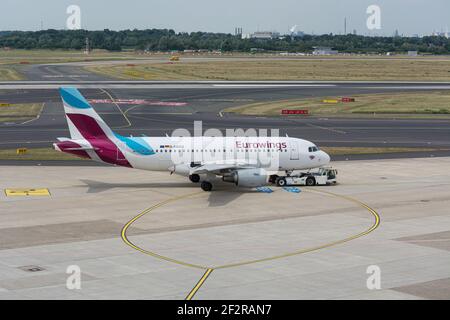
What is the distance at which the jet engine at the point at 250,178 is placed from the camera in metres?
67.2

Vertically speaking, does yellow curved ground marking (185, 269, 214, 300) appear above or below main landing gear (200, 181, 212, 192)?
below

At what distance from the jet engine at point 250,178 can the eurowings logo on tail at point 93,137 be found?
7993 millimetres

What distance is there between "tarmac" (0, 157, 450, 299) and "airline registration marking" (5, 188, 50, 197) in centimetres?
25

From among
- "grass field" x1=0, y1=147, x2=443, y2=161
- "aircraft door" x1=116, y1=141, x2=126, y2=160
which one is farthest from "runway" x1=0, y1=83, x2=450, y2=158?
"aircraft door" x1=116, y1=141, x2=126, y2=160

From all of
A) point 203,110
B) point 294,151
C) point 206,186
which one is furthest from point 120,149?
point 203,110

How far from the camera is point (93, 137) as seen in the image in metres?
69.1

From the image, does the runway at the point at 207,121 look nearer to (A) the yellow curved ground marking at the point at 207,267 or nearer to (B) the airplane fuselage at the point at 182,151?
(B) the airplane fuselage at the point at 182,151

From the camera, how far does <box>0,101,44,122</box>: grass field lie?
394ft

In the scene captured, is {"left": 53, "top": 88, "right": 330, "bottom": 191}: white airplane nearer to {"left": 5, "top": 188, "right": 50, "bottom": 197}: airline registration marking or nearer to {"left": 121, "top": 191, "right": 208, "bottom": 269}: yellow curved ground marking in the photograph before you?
{"left": 121, "top": 191, "right": 208, "bottom": 269}: yellow curved ground marking

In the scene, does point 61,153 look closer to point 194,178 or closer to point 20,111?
point 194,178

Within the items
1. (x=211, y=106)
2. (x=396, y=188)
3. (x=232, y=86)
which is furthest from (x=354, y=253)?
(x=232, y=86)

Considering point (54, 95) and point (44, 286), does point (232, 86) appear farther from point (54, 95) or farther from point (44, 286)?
point (44, 286)

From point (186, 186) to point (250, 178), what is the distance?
275 inches
